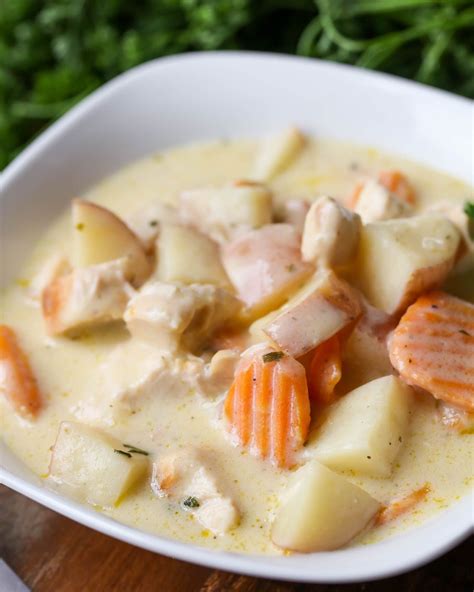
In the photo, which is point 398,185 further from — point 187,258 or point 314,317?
point 314,317

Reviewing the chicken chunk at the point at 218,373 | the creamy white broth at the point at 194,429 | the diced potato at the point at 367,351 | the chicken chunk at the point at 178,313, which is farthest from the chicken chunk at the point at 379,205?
the chicken chunk at the point at 218,373

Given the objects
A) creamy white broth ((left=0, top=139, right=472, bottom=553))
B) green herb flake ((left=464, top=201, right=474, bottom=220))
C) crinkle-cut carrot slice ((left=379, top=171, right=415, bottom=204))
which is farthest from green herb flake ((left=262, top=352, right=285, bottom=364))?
crinkle-cut carrot slice ((left=379, top=171, right=415, bottom=204))

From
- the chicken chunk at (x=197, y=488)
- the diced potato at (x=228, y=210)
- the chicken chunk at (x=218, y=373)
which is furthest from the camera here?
the diced potato at (x=228, y=210)

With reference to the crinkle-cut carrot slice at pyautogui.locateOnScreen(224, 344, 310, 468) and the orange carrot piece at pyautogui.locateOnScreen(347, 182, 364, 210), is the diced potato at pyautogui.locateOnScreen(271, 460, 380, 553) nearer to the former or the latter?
the crinkle-cut carrot slice at pyautogui.locateOnScreen(224, 344, 310, 468)

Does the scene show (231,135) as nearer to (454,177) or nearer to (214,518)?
(454,177)

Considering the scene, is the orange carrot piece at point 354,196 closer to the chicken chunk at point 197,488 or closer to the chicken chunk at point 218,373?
the chicken chunk at point 218,373
